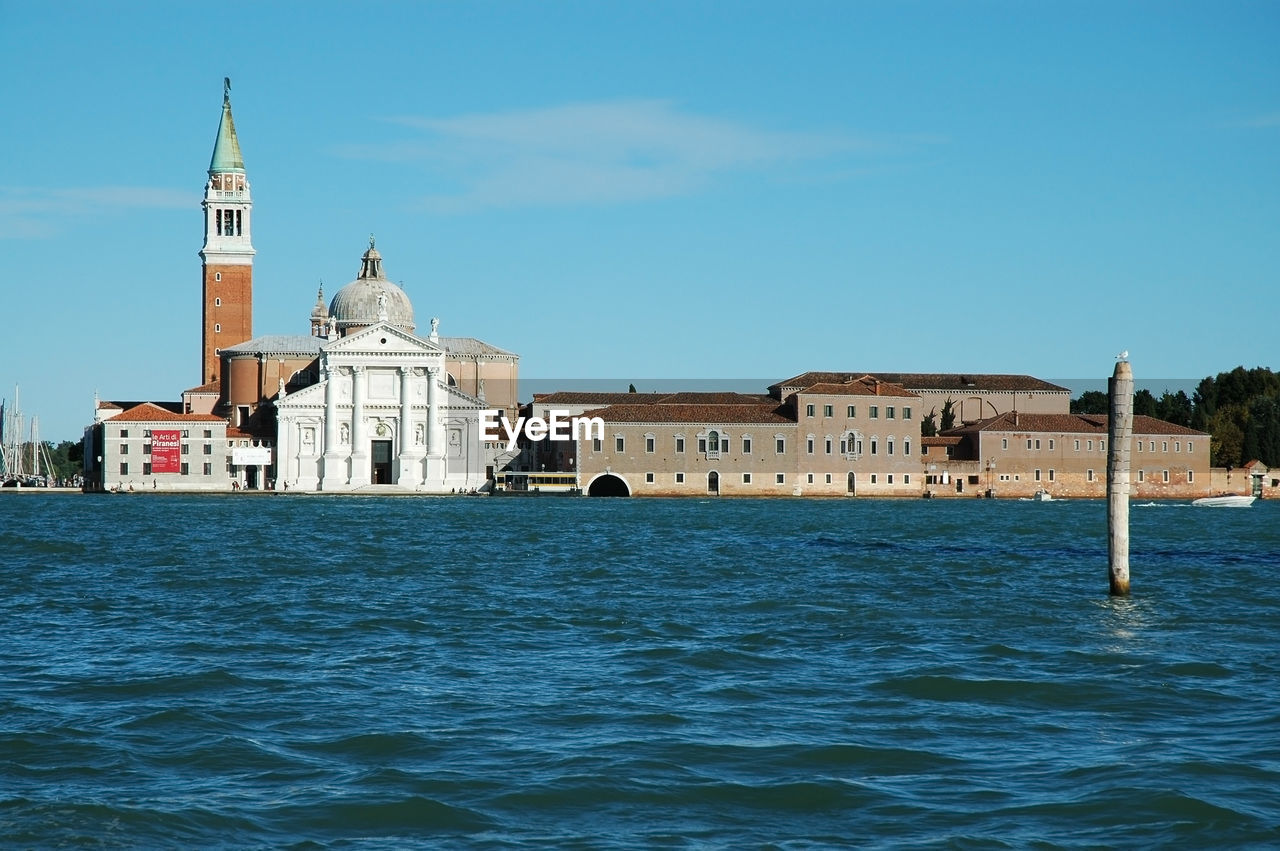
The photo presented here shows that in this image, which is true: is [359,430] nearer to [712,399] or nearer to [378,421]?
[378,421]

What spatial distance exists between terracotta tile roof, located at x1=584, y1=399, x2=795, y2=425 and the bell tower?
17422mm

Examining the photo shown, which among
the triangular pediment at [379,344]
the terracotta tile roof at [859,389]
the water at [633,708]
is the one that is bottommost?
the water at [633,708]

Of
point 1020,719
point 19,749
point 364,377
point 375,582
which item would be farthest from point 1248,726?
point 364,377

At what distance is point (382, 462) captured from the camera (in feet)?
190

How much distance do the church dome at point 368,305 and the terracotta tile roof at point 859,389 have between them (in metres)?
17.1

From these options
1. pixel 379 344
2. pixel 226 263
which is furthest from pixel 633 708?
pixel 226 263

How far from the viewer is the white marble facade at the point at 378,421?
56688mm

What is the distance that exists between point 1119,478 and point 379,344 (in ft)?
145

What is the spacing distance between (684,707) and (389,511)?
33.8m

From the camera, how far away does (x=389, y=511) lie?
4178cm

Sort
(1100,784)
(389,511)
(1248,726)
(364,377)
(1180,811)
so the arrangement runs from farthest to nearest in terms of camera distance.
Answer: (364,377)
(389,511)
(1248,726)
(1100,784)
(1180,811)

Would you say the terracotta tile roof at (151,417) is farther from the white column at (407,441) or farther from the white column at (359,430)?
the white column at (407,441)

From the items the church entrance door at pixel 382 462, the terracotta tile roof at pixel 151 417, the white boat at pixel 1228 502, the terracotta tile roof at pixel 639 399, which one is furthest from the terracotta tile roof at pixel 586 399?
the white boat at pixel 1228 502

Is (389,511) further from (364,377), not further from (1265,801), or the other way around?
(1265,801)
